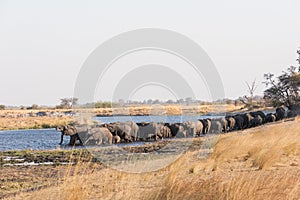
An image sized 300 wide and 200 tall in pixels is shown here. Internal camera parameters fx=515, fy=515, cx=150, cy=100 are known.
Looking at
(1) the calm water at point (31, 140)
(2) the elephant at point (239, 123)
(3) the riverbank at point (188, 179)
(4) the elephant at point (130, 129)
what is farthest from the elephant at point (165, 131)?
(3) the riverbank at point (188, 179)

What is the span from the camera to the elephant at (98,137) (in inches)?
1257

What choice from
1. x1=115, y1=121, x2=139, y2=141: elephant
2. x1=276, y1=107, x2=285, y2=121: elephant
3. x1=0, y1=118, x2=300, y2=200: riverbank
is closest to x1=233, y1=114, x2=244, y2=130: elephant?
x1=276, y1=107, x2=285, y2=121: elephant

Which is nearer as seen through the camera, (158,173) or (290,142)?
(158,173)

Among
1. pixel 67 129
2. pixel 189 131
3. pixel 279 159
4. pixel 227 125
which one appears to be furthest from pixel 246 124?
pixel 279 159

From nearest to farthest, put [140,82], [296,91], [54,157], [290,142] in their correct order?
[290,142] → [54,157] → [140,82] → [296,91]

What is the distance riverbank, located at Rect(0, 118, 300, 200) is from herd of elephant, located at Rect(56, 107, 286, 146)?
946 cm

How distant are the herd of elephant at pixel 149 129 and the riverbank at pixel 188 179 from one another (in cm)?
946

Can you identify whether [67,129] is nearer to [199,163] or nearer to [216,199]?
[199,163]

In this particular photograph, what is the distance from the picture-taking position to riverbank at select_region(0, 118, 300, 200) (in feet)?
23.4

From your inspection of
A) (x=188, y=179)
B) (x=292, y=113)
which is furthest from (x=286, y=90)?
(x=188, y=179)

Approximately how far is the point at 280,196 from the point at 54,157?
15693 mm

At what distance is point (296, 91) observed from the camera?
54.9 m

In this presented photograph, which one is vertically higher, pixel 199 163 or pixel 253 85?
pixel 253 85

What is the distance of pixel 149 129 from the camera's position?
38344 millimetres
